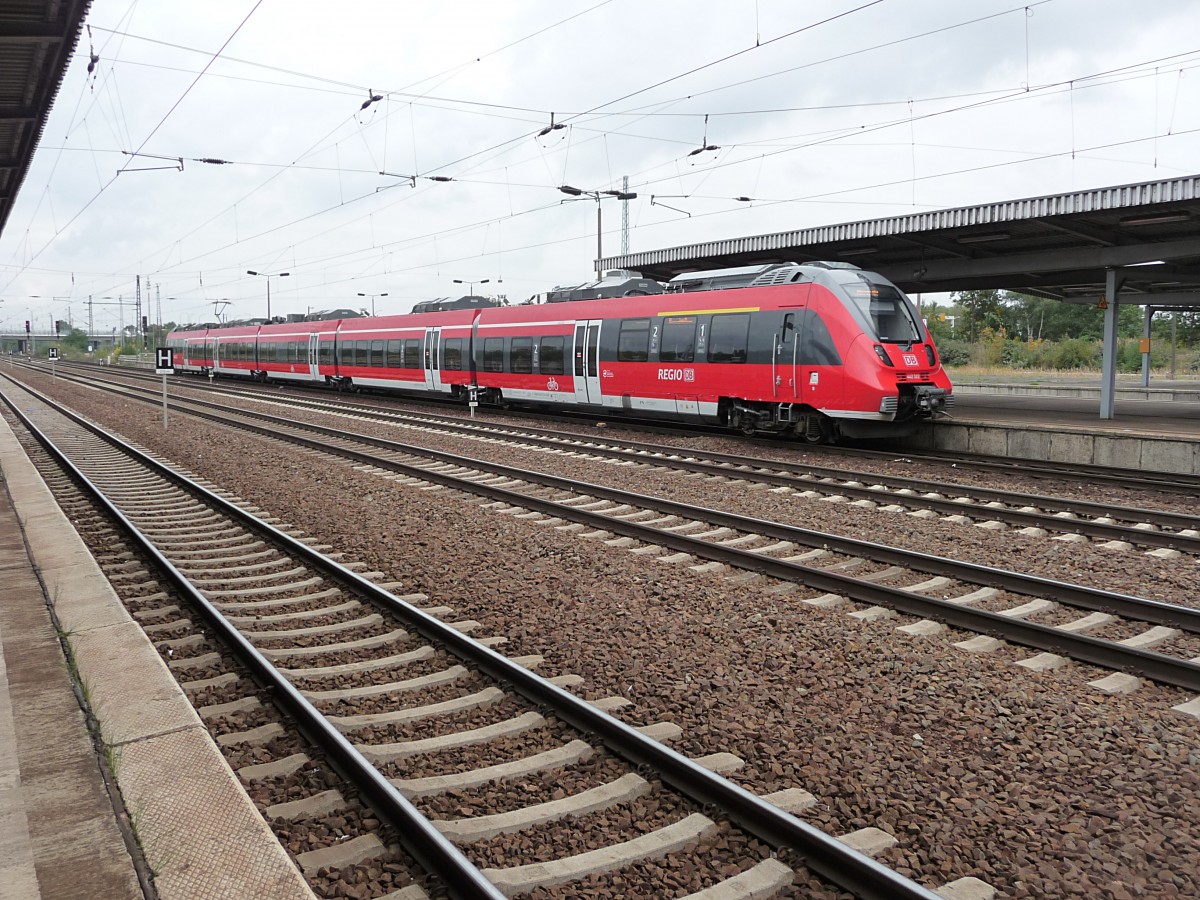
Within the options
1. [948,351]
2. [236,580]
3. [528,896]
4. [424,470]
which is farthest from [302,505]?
[948,351]

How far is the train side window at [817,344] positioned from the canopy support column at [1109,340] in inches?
269

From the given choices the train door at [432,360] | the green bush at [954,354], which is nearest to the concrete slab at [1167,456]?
the train door at [432,360]

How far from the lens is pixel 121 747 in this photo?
4.05 metres

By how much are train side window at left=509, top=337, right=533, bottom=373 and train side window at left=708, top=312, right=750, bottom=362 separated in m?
7.20

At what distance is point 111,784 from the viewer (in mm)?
3686

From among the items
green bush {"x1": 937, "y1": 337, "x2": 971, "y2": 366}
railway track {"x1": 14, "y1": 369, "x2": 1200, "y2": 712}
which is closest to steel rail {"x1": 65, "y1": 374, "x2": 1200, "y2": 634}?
railway track {"x1": 14, "y1": 369, "x2": 1200, "y2": 712}

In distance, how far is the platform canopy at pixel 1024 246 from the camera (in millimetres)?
14930

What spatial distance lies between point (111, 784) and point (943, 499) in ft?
31.4

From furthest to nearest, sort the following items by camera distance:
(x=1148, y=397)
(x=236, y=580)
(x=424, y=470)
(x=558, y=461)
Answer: (x=1148, y=397) < (x=558, y=461) < (x=424, y=470) < (x=236, y=580)

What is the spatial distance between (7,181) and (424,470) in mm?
12265

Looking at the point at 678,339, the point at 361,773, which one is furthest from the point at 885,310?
the point at 361,773

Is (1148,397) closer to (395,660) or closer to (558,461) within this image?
(558,461)

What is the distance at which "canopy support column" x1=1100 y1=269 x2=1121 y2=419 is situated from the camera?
17656 mm

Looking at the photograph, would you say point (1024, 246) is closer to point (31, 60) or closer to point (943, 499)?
point (943, 499)
